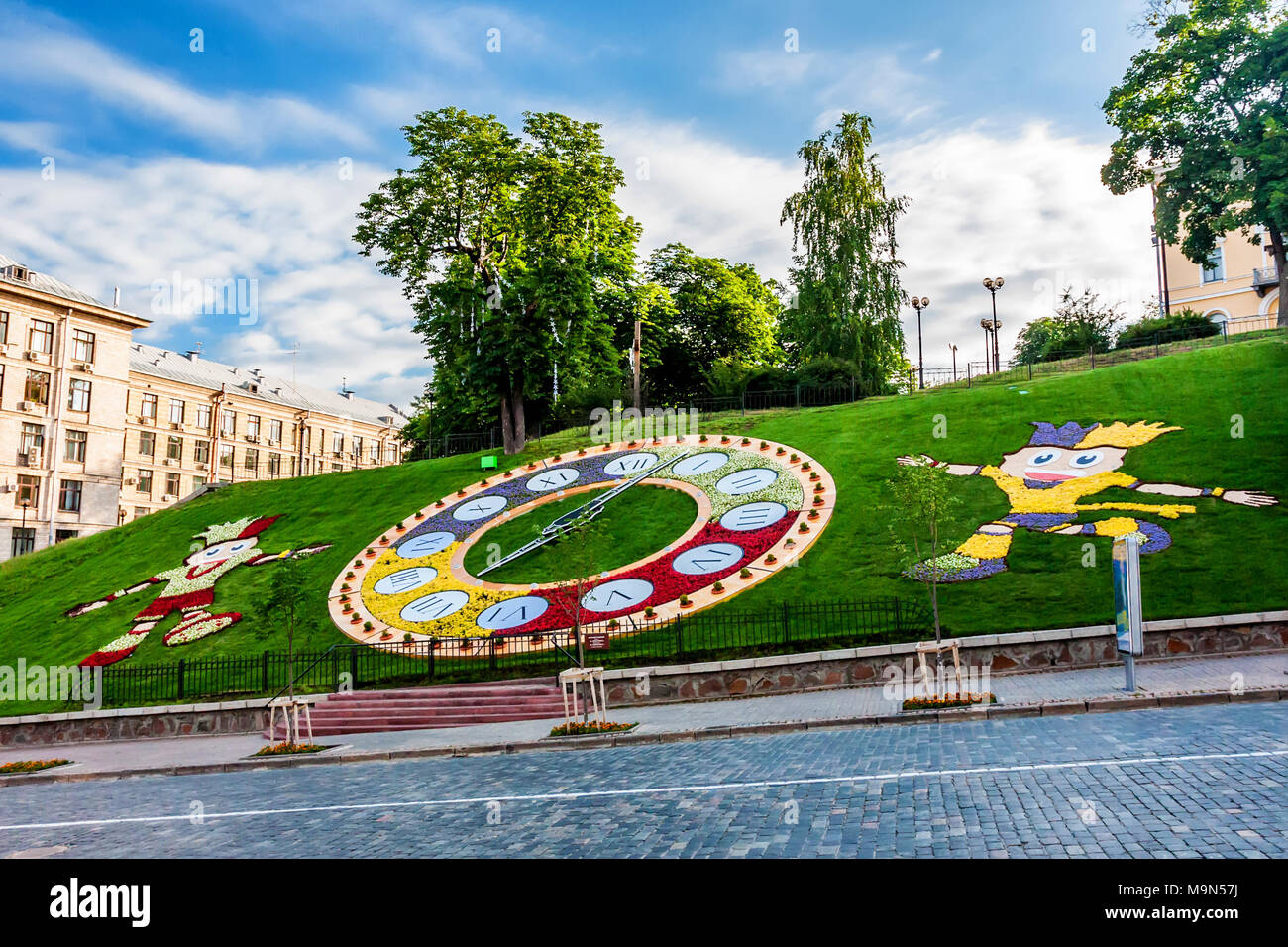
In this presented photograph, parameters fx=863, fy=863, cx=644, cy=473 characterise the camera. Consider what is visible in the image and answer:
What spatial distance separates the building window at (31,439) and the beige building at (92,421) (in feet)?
0.22

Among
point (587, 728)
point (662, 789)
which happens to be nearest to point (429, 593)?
point (587, 728)

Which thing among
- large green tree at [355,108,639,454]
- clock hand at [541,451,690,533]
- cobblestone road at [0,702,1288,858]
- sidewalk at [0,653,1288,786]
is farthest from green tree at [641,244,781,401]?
cobblestone road at [0,702,1288,858]

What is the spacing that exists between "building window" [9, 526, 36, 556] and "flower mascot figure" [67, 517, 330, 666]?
2903cm

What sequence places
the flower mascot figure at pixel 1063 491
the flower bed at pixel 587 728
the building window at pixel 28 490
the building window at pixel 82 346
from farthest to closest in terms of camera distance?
the building window at pixel 82 346 → the building window at pixel 28 490 → the flower mascot figure at pixel 1063 491 → the flower bed at pixel 587 728

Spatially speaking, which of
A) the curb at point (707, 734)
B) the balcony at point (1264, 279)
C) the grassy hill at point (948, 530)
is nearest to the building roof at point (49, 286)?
the grassy hill at point (948, 530)

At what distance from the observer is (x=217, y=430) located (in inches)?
3194

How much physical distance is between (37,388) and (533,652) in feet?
176

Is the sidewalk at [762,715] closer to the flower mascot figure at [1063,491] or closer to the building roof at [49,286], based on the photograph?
the flower mascot figure at [1063,491]

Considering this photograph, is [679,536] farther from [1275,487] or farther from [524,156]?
[524,156]

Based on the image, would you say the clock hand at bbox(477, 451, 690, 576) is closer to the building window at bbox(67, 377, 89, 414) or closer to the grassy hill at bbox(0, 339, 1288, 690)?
the grassy hill at bbox(0, 339, 1288, 690)

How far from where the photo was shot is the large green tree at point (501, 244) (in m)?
40.1

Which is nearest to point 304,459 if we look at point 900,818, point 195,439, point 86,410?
point 195,439

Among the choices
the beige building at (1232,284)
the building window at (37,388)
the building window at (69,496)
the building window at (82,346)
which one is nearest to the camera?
the building window at (37,388)

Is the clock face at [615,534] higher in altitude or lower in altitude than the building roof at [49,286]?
lower
